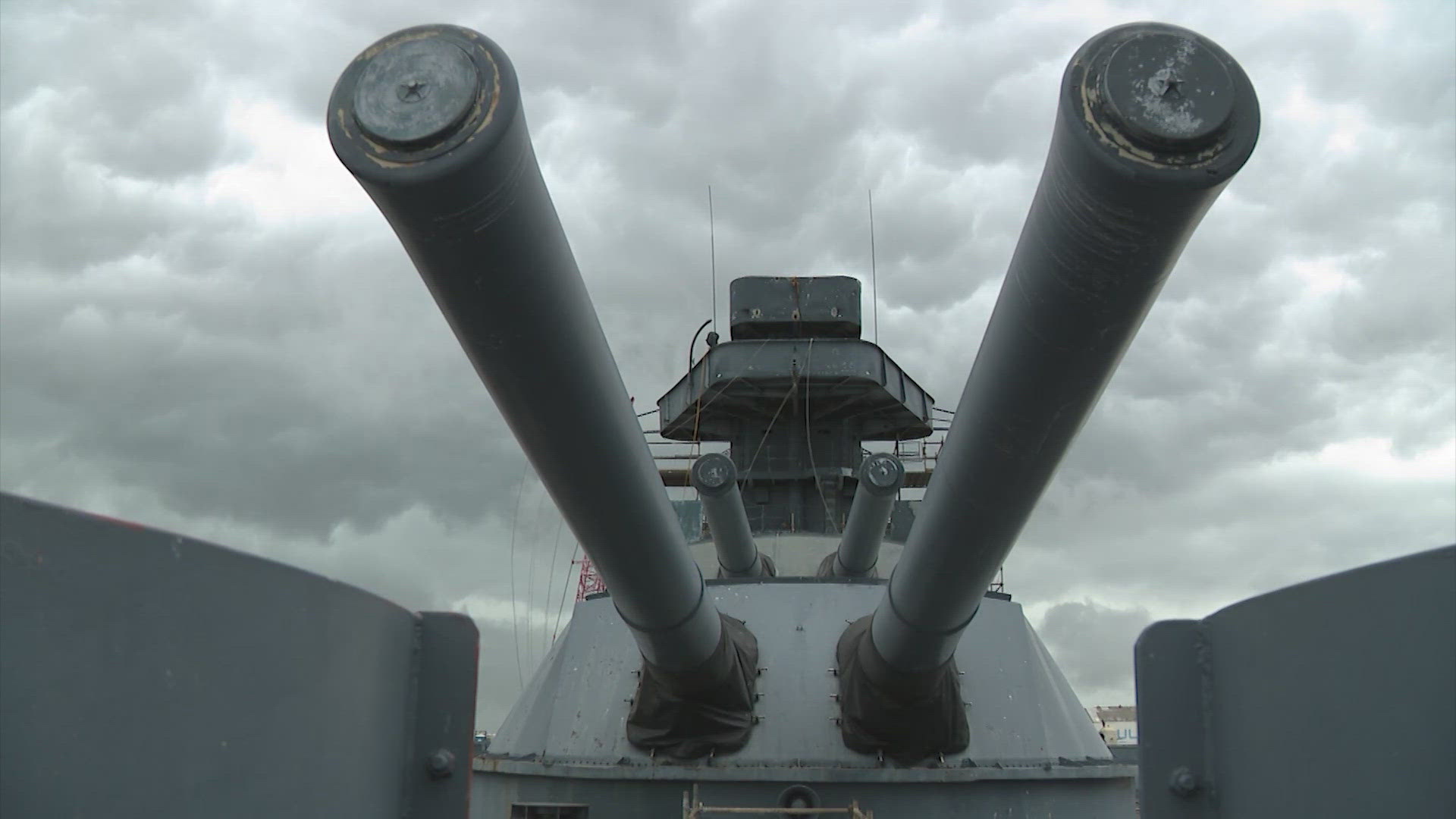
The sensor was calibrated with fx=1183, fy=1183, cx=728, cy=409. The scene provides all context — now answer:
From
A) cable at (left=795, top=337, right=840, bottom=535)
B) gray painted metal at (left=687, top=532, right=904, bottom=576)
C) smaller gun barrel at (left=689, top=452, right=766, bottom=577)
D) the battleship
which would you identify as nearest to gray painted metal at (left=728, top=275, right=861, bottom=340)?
cable at (left=795, top=337, right=840, bottom=535)

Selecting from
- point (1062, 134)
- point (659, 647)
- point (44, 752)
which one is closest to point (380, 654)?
point (44, 752)

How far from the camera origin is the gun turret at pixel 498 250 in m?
1.84

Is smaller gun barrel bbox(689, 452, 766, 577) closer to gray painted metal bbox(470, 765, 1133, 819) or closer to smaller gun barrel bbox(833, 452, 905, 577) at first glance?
smaller gun barrel bbox(833, 452, 905, 577)

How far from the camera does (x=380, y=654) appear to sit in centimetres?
225

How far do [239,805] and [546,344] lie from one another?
941mm

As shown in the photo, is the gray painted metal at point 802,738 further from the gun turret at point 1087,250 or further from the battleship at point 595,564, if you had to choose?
the gun turret at point 1087,250

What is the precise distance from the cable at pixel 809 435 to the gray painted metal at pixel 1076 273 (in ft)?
17.6

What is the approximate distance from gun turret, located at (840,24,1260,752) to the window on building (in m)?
2.78

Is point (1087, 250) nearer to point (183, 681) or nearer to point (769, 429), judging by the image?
point (183, 681)

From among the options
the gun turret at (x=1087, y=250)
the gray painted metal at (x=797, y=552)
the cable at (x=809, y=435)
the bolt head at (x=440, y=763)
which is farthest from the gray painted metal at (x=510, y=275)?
the cable at (x=809, y=435)

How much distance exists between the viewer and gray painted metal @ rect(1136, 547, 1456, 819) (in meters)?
1.71

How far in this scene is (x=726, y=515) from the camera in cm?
607

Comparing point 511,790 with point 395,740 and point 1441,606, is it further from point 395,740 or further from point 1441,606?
point 1441,606

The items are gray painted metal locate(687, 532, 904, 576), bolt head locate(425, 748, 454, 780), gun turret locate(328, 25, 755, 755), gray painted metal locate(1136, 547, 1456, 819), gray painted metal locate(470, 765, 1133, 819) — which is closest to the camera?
gray painted metal locate(1136, 547, 1456, 819)
